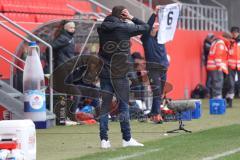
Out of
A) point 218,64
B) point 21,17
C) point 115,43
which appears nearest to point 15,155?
point 115,43

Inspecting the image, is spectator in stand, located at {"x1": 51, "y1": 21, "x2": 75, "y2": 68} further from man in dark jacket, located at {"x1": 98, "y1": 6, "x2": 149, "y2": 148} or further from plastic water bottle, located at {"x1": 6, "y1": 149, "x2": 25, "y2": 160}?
plastic water bottle, located at {"x1": 6, "y1": 149, "x2": 25, "y2": 160}

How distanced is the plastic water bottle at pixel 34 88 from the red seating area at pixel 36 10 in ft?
16.7

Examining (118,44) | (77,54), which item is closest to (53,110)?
(77,54)

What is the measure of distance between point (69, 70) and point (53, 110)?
112cm

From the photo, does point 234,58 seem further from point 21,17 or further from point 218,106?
point 21,17

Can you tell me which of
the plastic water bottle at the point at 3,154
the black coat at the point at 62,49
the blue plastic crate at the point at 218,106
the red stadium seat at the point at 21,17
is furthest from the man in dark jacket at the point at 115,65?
the red stadium seat at the point at 21,17

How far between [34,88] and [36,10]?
6.27 m

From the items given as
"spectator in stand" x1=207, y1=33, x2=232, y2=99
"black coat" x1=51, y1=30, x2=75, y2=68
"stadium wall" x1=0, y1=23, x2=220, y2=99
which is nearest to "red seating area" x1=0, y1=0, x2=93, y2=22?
"black coat" x1=51, y1=30, x2=75, y2=68

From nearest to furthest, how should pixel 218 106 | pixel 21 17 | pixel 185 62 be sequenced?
1. pixel 218 106
2. pixel 21 17
3. pixel 185 62

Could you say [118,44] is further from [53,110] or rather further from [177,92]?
[177,92]

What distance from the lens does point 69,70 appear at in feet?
64.1

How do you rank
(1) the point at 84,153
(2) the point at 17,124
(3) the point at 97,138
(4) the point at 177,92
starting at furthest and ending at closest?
(4) the point at 177,92, (3) the point at 97,138, (1) the point at 84,153, (2) the point at 17,124

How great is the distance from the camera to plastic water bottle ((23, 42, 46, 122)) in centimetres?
1769

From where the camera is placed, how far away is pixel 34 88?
17.8 metres
